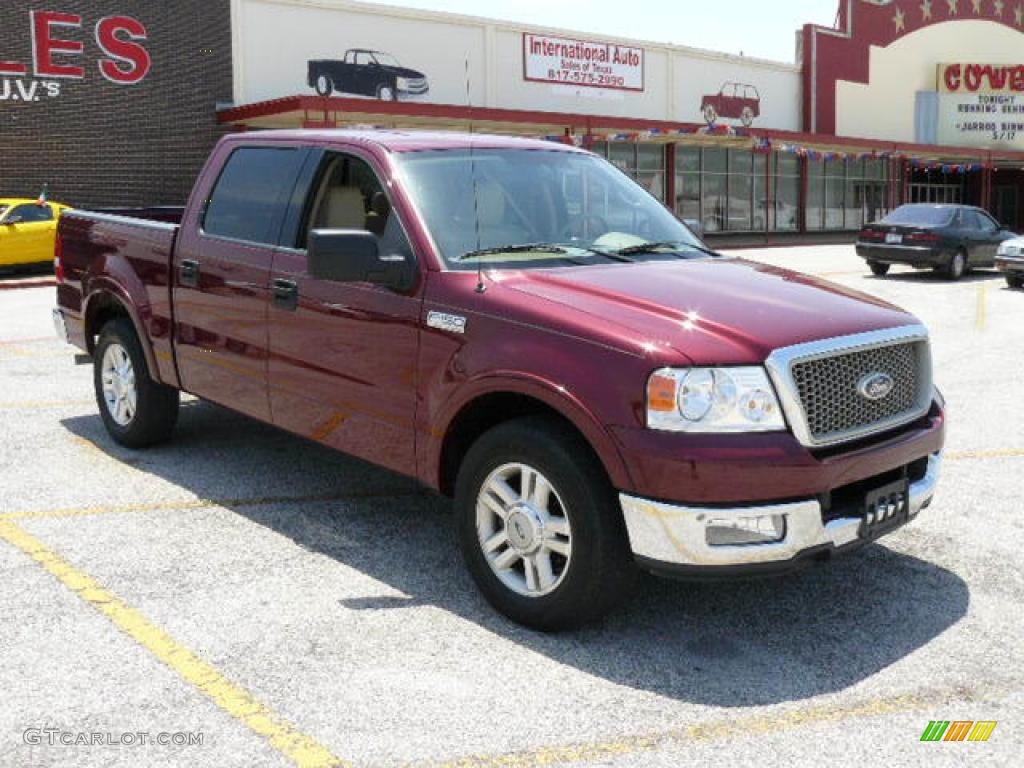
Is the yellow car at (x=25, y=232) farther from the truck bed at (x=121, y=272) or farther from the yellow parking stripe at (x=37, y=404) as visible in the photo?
the truck bed at (x=121, y=272)

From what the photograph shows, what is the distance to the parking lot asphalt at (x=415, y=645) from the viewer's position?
3.37 metres

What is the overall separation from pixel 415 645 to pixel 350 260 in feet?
4.96

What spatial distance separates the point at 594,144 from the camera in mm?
33969

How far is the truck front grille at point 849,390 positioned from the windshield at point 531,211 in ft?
3.81

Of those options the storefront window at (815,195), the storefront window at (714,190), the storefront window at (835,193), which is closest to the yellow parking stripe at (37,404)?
the storefront window at (714,190)

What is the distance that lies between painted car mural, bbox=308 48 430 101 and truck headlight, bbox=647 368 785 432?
85.7 ft

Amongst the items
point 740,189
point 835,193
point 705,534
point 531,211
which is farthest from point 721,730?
point 835,193

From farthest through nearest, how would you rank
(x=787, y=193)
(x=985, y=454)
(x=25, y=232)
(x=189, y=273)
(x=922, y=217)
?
(x=787, y=193) → (x=922, y=217) → (x=25, y=232) → (x=985, y=454) → (x=189, y=273)

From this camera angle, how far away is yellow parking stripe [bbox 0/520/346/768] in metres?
3.31

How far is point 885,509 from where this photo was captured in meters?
4.10

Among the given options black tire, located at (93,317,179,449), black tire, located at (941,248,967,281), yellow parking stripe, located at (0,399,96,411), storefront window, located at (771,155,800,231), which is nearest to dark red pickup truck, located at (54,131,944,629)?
black tire, located at (93,317,179,449)

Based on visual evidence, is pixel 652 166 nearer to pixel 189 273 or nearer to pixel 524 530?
pixel 189 273

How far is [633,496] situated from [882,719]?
1.06m

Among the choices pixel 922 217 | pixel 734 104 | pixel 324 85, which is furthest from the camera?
pixel 734 104
